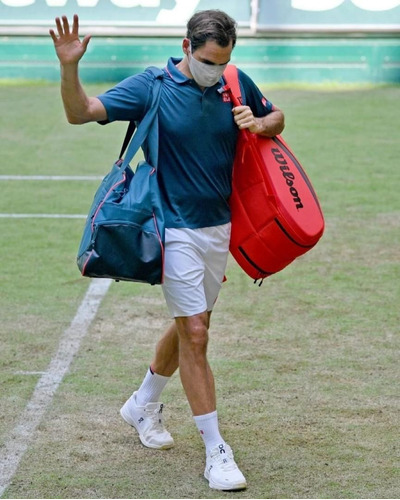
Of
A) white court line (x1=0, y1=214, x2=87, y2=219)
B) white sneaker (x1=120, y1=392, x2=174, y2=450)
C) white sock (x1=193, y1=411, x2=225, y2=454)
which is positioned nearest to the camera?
white sock (x1=193, y1=411, x2=225, y2=454)

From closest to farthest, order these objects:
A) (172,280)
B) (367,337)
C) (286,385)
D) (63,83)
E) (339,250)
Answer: (63,83) → (172,280) → (286,385) → (367,337) → (339,250)

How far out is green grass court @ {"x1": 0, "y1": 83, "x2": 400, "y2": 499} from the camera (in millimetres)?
4852

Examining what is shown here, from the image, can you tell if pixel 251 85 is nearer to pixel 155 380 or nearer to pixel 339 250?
pixel 155 380

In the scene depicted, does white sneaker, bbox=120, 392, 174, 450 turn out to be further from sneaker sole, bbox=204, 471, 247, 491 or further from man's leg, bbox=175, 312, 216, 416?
sneaker sole, bbox=204, 471, 247, 491

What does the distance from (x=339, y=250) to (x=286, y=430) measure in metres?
3.68

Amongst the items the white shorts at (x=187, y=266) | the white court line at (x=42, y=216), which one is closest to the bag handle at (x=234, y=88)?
the white shorts at (x=187, y=266)

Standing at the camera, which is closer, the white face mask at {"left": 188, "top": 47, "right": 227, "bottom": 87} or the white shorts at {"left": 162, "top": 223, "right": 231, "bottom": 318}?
the white face mask at {"left": 188, "top": 47, "right": 227, "bottom": 87}

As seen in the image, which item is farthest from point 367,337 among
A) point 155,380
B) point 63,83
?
point 63,83

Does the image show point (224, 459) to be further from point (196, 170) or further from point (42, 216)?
point (42, 216)

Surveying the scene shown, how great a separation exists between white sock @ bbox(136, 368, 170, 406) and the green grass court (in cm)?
21

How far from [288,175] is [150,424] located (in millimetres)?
1411

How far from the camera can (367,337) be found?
6.77m

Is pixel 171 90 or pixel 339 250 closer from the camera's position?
pixel 171 90

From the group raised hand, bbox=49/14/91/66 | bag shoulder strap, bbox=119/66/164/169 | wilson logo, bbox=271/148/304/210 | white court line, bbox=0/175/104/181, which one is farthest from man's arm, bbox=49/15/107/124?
white court line, bbox=0/175/104/181
